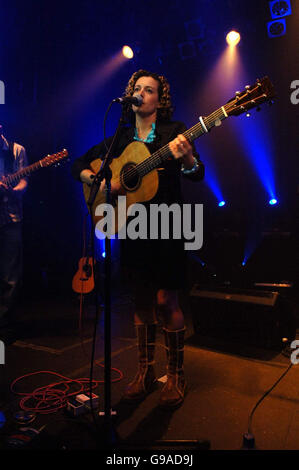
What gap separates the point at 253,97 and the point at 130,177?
92cm

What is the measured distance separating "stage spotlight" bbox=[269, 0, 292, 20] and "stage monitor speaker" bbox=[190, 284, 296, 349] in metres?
5.06

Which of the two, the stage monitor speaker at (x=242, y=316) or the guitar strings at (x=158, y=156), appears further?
the stage monitor speaker at (x=242, y=316)

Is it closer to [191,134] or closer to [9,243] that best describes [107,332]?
[191,134]

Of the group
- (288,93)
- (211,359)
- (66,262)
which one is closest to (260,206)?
(288,93)

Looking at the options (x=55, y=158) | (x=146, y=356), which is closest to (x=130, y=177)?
(x=146, y=356)

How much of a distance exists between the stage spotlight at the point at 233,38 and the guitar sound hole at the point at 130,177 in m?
5.63

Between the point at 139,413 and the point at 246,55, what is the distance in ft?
23.3

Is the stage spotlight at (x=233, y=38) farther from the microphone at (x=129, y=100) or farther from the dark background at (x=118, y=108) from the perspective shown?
the microphone at (x=129, y=100)

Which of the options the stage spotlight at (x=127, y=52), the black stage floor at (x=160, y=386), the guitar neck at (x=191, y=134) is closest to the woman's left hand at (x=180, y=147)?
the guitar neck at (x=191, y=134)

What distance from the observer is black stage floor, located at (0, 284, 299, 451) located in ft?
6.39

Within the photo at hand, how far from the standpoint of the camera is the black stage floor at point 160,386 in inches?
76.7

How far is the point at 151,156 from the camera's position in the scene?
226 centimetres

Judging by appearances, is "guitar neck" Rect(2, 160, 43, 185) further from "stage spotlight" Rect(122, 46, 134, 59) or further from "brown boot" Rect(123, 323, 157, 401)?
"stage spotlight" Rect(122, 46, 134, 59)

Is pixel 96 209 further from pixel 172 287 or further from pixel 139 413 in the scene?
pixel 139 413
